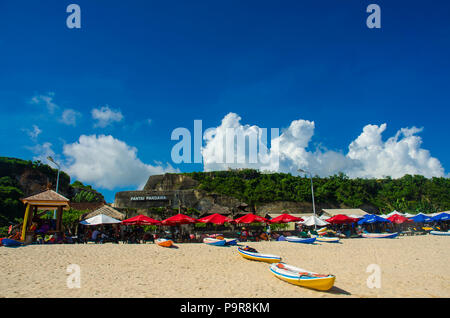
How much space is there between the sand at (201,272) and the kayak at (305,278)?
0.22 metres

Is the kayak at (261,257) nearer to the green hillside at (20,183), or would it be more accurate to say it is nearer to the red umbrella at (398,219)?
the red umbrella at (398,219)

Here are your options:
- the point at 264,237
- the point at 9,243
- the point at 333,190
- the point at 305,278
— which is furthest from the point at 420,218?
the point at 9,243

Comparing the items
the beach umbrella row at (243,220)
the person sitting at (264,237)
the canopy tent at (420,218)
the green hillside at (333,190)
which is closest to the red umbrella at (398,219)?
the beach umbrella row at (243,220)

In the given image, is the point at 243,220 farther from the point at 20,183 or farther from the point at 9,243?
the point at 20,183

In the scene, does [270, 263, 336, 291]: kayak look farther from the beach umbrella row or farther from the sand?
the beach umbrella row

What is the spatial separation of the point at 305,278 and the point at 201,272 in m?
4.39

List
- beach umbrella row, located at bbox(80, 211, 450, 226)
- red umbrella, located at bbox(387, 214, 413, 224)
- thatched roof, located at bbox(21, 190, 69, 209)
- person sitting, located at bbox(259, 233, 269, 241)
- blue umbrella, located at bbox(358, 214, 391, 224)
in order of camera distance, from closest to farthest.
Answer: thatched roof, located at bbox(21, 190, 69, 209), beach umbrella row, located at bbox(80, 211, 450, 226), person sitting, located at bbox(259, 233, 269, 241), blue umbrella, located at bbox(358, 214, 391, 224), red umbrella, located at bbox(387, 214, 413, 224)

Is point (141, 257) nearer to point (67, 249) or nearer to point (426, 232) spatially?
point (67, 249)

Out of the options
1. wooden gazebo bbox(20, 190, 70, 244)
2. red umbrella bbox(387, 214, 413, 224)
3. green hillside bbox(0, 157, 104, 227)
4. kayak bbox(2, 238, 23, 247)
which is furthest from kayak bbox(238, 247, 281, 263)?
green hillside bbox(0, 157, 104, 227)

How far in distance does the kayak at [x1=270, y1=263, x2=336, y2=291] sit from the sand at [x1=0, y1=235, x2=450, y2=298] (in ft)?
0.72

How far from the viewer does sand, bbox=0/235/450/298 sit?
Answer: 8.43 metres
